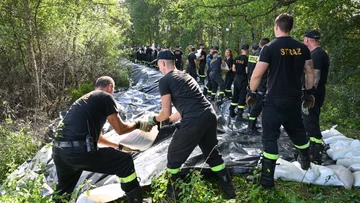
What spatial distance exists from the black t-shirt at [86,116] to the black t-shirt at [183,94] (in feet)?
2.02

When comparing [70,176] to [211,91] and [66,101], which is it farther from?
[211,91]

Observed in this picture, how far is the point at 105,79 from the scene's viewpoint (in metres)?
3.17

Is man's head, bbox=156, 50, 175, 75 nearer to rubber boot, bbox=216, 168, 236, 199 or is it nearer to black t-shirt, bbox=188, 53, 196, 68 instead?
rubber boot, bbox=216, 168, 236, 199

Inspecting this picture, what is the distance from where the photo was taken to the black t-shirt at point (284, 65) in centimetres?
312

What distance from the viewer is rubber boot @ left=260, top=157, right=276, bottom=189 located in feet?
10.5

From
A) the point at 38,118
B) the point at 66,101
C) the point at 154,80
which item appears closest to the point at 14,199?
the point at 38,118

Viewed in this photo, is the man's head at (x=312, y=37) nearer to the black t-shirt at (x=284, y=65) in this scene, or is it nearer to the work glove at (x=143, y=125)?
the black t-shirt at (x=284, y=65)

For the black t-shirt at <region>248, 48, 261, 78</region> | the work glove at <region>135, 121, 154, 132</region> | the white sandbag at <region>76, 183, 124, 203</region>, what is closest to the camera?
the white sandbag at <region>76, 183, 124, 203</region>

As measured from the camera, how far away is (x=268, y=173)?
322 cm

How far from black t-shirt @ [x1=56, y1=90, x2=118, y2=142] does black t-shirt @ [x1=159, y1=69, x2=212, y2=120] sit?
2.02 ft

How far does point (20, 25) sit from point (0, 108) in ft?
6.99

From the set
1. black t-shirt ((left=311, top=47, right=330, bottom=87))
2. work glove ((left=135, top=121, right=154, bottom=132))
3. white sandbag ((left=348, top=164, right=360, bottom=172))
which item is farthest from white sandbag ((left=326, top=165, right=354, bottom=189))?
work glove ((left=135, top=121, right=154, bottom=132))

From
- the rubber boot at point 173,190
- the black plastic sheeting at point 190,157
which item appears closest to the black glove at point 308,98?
the black plastic sheeting at point 190,157

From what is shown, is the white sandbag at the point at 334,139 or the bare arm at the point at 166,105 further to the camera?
the white sandbag at the point at 334,139
